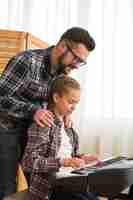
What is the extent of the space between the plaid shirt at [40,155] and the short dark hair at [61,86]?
135 millimetres

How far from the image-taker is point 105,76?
2.85 metres

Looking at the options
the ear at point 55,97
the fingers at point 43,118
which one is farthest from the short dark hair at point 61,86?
the fingers at point 43,118

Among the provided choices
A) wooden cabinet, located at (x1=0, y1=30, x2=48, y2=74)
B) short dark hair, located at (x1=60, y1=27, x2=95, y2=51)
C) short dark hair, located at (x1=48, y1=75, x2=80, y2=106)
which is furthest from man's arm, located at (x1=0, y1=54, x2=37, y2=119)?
wooden cabinet, located at (x1=0, y1=30, x2=48, y2=74)

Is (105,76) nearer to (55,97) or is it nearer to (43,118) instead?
(55,97)

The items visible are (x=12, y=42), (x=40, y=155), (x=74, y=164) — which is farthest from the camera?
(x=12, y=42)

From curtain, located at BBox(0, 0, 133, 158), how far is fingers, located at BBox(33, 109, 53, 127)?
4.62ft

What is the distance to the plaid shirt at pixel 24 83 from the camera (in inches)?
62.7

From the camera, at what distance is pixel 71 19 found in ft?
9.70

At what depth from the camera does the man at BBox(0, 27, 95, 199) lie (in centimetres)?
153

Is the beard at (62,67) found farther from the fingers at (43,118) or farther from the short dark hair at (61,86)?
the fingers at (43,118)

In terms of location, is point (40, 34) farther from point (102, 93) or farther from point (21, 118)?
point (21, 118)

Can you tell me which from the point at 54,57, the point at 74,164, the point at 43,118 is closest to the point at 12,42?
the point at 54,57

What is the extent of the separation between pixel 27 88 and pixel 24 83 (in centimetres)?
3

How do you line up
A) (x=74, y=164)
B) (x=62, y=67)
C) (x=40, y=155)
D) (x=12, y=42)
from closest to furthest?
(x=74, y=164)
(x=40, y=155)
(x=62, y=67)
(x=12, y=42)
